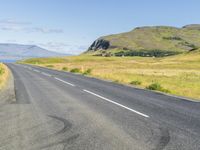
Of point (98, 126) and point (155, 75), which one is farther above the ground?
point (98, 126)

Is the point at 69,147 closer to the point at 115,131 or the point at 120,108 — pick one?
the point at 115,131

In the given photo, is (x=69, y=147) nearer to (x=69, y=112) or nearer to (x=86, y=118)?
(x=86, y=118)

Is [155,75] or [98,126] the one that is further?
[155,75]

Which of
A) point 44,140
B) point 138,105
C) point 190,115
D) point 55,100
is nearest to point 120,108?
point 138,105

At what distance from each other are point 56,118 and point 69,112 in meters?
1.42

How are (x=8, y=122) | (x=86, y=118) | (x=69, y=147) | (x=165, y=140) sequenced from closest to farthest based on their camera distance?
(x=69, y=147)
(x=165, y=140)
(x=8, y=122)
(x=86, y=118)

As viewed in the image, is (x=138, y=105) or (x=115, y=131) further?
(x=138, y=105)

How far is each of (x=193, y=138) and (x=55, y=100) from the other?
357 inches

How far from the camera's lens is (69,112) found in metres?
13.0

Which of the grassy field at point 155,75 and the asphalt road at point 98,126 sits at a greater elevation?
the asphalt road at point 98,126

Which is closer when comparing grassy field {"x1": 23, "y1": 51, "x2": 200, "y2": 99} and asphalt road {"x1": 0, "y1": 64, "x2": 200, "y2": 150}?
asphalt road {"x1": 0, "y1": 64, "x2": 200, "y2": 150}

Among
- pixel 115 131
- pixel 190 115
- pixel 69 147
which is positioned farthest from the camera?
pixel 190 115

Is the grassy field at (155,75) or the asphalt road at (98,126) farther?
the grassy field at (155,75)

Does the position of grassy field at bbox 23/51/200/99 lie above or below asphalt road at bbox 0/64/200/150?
below
